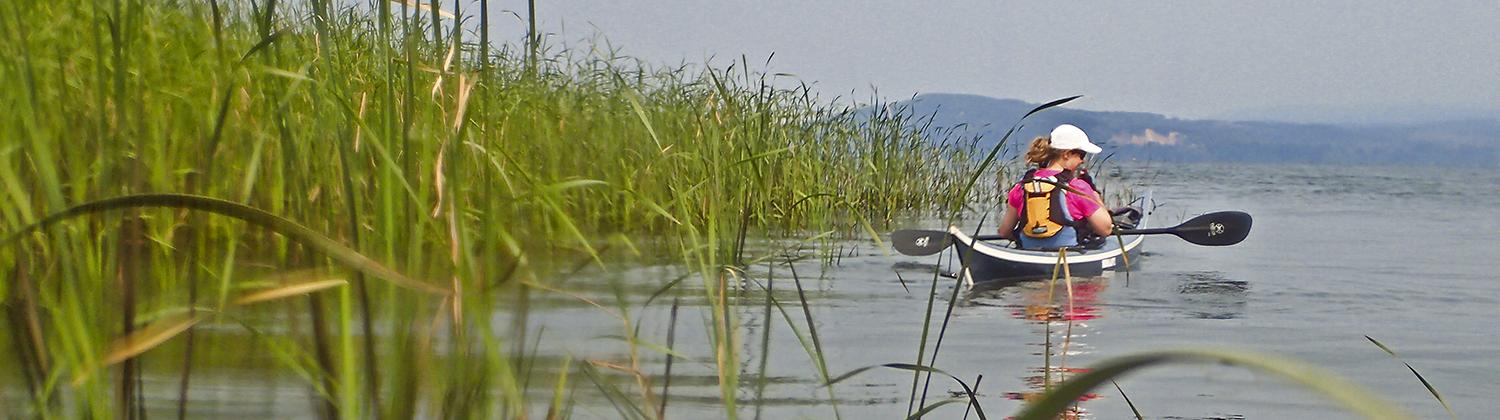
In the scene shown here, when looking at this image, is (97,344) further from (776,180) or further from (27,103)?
(776,180)

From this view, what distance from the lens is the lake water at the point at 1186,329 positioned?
3.78m

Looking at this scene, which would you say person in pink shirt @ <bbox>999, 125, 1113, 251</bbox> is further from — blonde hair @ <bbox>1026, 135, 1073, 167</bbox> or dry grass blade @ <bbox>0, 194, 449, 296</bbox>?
dry grass blade @ <bbox>0, 194, 449, 296</bbox>

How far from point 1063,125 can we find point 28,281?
684 centimetres

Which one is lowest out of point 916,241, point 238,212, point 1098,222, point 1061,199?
point 916,241

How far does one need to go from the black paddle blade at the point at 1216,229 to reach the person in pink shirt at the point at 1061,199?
29.6 inches

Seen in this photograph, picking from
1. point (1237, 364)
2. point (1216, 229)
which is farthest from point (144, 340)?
point (1216, 229)

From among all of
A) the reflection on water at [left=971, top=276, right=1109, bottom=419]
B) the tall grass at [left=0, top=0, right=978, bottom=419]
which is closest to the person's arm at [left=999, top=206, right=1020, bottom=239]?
the reflection on water at [left=971, top=276, right=1109, bottom=419]

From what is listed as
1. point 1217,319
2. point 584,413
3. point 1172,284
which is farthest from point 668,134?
point 584,413

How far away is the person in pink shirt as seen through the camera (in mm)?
7801

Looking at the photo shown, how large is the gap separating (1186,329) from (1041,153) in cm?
212

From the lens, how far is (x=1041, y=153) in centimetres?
794

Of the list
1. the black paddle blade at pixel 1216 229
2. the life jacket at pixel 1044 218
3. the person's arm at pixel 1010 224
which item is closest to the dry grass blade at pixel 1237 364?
the life jacket at pixel 1044 218

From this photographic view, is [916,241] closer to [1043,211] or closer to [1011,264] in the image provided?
[1011,264]

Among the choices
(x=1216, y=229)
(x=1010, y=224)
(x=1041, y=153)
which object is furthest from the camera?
(x=1216, y=229)
